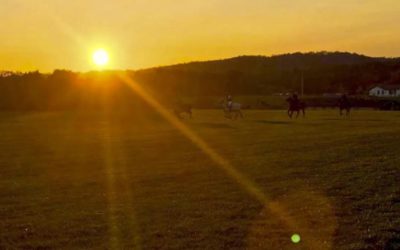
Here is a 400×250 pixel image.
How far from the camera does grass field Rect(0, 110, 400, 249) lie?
12.5 metres

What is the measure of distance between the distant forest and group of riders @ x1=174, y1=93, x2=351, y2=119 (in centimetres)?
1315

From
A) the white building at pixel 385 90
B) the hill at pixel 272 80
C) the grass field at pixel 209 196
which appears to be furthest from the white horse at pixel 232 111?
the white building at pixel 385 90

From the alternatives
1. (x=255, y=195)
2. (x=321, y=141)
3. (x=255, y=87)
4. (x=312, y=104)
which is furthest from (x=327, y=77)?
(x=255, y=195)

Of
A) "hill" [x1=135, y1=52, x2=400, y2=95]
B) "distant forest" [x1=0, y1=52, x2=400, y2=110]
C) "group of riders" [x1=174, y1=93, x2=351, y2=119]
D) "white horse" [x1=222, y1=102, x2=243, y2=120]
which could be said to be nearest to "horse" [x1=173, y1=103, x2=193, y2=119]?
"group of riders" [x1=174, y1=93, x2=351, y2=119]

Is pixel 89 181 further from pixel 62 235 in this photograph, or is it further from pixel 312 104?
pixel 312 104

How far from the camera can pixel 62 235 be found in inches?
521

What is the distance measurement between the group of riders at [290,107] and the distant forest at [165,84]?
13.2 m

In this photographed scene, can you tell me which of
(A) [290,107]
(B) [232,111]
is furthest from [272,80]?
(A) [290,107]

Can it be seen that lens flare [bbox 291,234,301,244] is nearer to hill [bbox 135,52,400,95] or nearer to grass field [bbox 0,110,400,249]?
grass field [bbox 0,110,400,249]

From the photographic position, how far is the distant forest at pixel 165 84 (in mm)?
110438

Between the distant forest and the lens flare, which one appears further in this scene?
the distant forest

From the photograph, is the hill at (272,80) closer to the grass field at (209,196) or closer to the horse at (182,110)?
the horse at (182,110)

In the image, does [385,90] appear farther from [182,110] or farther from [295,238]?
[295,238]

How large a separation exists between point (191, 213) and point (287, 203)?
2.38m
